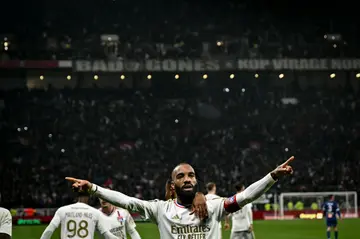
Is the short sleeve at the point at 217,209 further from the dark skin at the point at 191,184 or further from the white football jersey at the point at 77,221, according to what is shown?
the white football jersey at the point at 77,221

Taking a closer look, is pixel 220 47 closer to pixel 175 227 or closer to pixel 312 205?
pixel 312 205

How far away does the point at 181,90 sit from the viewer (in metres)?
48.4

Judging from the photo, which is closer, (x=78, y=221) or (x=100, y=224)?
(x=78, y=221)

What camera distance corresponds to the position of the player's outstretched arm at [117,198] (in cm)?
556

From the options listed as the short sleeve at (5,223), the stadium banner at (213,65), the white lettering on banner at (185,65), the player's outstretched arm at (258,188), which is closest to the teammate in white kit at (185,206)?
the player's outstretched arm at (258,188)

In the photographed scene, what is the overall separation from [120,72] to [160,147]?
6.67m

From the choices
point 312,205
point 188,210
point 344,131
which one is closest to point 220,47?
point 344,131

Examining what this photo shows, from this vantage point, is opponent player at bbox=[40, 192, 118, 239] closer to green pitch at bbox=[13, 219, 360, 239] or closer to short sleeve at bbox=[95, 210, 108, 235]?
short sleeve at bbox=[95, 210, 108, 235]

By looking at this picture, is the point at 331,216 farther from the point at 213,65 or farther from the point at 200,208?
the point at 213,65

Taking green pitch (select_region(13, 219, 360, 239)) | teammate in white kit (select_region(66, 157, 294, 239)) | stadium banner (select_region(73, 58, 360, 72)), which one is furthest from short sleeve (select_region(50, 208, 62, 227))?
stadium banner (select_region(73, 58, 360, 72))

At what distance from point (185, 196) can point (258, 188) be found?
2.23 ft

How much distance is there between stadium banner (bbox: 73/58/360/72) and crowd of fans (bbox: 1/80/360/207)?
247 centimetres

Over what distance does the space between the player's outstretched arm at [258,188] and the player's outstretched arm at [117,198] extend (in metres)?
0.73

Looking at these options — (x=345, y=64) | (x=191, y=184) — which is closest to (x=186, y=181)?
A: (x=191, y=184)
